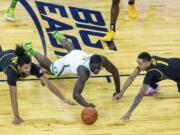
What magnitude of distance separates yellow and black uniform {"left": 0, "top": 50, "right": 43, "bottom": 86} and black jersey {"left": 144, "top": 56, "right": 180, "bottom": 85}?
1.27 metres

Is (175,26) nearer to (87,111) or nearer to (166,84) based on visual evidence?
(166,84)

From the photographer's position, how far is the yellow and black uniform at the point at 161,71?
5.28m

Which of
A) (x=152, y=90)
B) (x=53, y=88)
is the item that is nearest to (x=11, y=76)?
(x=53, y=88)

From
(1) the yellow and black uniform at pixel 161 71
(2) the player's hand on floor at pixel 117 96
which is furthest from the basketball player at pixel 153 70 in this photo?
(2) the player's hand on floor at pixel 117 96

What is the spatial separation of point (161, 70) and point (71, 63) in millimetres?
1113

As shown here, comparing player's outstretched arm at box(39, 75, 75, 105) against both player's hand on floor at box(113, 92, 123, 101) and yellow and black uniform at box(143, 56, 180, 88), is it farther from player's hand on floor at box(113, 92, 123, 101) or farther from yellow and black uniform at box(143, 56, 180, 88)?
yellow and black uniform at box(143, 56, 180, 88)

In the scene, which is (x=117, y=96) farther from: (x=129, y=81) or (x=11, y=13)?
(x=11, y=13)

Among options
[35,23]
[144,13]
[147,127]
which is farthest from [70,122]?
[144,13]

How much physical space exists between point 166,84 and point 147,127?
3.71 feet

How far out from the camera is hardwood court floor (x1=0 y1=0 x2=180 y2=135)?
16.9ft

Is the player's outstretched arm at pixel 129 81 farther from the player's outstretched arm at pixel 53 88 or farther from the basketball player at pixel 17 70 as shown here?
the basketball player at pixel 17 70

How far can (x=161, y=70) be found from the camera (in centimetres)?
536

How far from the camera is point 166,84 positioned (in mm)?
6145

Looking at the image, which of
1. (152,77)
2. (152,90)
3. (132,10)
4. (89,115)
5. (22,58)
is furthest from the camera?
(132,10)
